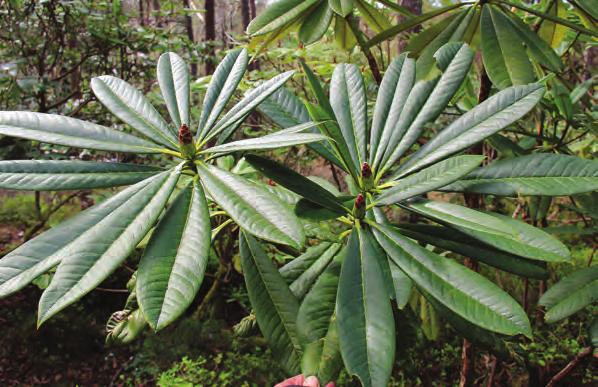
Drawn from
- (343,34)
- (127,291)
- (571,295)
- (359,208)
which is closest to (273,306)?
(359,208)

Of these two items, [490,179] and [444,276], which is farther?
[490,179]

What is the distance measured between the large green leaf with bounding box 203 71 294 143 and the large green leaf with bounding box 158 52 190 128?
53 millimetres

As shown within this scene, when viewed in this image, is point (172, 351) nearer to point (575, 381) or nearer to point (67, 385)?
point (67, 385)

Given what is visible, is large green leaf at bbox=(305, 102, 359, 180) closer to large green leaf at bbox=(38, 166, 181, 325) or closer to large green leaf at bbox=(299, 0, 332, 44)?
large green leaf at bbox=(38, 166, 181, 325)

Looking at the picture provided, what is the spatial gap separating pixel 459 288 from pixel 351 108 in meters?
0.36

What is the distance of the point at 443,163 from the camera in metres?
0.53

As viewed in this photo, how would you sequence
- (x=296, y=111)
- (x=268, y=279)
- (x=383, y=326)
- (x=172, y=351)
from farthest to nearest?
(x=172, y=351) < (x=296, y=111) < (x=268, y=279) < (x=383, y=326)

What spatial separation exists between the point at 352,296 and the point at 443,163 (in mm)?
205

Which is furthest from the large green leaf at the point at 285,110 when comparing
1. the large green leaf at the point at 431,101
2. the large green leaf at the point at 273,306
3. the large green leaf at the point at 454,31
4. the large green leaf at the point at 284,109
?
the large green leaf at the point at 454,31

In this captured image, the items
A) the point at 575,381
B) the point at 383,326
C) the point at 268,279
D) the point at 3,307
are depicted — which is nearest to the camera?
the point at 383,326

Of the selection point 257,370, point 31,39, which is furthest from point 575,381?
point 31,39

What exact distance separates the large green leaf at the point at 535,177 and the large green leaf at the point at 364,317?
0.19m

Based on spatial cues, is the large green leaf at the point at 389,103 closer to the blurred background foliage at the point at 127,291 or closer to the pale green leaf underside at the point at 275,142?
the pale green leaf underside at the point at 275,142

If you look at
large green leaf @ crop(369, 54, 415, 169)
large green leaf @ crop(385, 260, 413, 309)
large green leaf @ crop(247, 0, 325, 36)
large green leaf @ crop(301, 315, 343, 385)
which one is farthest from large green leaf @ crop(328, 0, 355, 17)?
large green leaf @ crop(301, 315, 343, 385)
